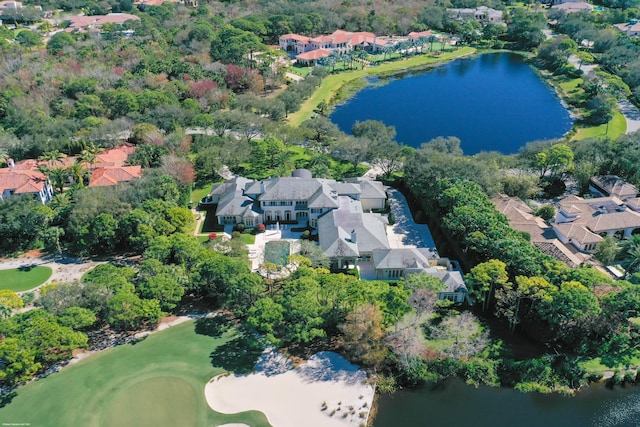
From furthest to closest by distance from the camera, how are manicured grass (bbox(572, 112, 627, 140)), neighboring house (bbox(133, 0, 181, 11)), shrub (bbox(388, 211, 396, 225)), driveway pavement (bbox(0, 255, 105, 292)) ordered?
1. neighboring house (bbox(133, 0, 181, 11))
2. manicured grass (bbox(572, 112, 627, 140))
3. shrub (bbox(388, 211, 396, 225))
4. driveway pavement (bbox(0, 255, 105, 292))

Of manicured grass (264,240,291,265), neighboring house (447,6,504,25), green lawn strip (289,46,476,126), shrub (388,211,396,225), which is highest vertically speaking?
neighboring house (447,6,504,25)

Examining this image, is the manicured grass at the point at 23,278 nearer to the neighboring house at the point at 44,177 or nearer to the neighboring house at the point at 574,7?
the neighboring house at the point at 44,177

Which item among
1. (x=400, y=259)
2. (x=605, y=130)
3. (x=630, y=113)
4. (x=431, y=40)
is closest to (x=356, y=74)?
(x=431, y=40)

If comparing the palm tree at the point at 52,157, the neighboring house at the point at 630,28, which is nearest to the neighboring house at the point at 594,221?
the palm tree at the point at 52,157

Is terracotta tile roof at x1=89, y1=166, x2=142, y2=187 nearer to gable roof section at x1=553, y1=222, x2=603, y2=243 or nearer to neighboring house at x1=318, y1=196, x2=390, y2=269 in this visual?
neighboring house at x1=318, y1=196, x2=390, y2=269

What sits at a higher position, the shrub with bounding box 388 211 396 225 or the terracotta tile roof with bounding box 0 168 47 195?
the terracotta tile roof with bounding box 0 168 47 195

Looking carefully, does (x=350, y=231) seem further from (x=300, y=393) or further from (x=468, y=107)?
(x=468, y=107)

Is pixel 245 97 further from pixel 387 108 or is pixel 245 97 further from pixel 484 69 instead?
pixel 484 69

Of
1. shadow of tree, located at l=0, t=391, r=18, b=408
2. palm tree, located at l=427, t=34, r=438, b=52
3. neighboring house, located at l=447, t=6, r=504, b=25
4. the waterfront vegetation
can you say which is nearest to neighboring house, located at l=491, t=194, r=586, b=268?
the waterfront vegetation
